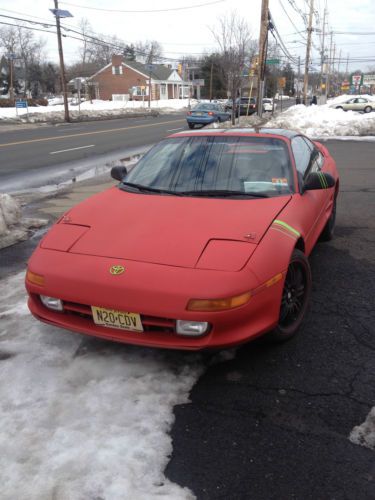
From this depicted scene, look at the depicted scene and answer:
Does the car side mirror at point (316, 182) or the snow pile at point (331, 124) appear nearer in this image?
the car side mirror at point (316, 182)

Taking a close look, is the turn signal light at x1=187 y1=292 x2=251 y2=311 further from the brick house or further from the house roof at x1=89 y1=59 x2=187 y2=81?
the house roof at x1=89 y1=59 x2=187 y2=81

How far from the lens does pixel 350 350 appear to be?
3260 millimetres

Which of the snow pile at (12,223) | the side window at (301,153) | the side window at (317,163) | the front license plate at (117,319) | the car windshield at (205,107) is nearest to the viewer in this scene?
the front license plate at (117,319)

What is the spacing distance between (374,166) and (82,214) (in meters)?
9.98

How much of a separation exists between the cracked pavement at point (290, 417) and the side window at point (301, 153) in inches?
46.4

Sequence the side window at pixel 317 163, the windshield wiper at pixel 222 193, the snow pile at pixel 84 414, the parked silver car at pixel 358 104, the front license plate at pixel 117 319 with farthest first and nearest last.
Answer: the parked silver car at pixel 358 104
the side window at pixel 317 163
the windshield wiper at pixel 222 193
the front license plate at pixel 117 319
the snow pile at pixel 84 414

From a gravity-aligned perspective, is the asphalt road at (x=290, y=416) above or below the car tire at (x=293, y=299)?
below

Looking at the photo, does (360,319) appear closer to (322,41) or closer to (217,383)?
(217,383)

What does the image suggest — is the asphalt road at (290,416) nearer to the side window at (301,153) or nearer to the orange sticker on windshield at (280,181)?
the orange sticker on windshield at (280,181)

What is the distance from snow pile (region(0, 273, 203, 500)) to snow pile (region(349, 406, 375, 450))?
0.94 meters

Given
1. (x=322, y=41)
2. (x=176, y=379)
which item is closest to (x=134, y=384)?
(x=176, y=379)

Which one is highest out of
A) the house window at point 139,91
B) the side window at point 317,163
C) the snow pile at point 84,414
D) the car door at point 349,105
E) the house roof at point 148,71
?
the house roof at point 148,71

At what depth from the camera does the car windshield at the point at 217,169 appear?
3.86 meters

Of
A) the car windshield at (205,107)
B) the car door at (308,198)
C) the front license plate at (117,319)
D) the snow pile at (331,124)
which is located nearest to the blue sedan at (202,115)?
the car windshield at (205,107)
